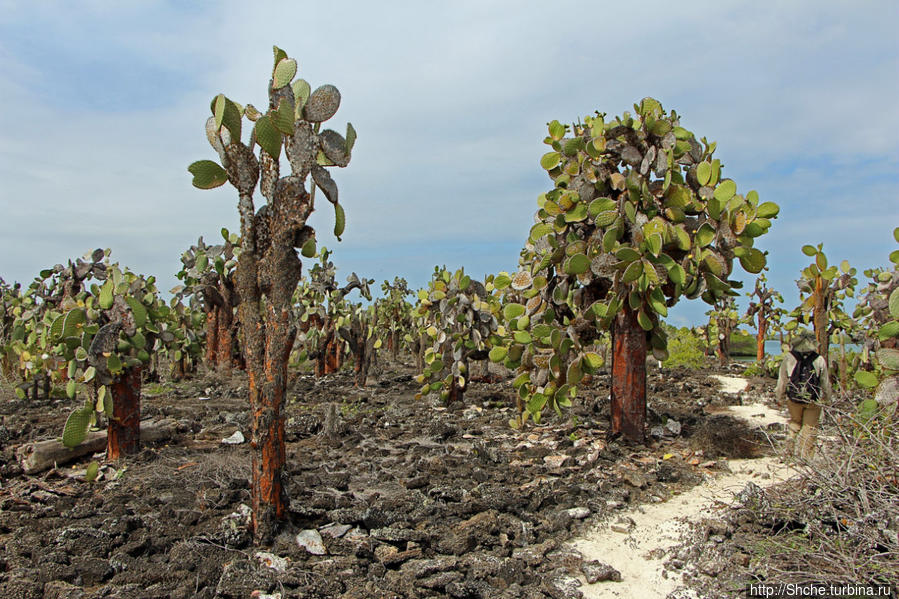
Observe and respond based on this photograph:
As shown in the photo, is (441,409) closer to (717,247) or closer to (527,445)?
(527,445)

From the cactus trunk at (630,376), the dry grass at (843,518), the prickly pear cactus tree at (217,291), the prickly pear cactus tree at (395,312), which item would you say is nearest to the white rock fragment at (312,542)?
the dry grass at (843,518)

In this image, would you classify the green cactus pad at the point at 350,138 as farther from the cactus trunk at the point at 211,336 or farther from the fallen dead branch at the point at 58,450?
the cactus trunk at the point at 211,336

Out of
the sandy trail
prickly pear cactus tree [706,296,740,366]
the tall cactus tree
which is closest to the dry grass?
the sandy trail

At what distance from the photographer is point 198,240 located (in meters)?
15.0

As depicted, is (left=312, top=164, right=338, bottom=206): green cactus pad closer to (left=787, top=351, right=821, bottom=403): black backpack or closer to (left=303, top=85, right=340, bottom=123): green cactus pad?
(left=303, top=85, right=340, bottom=123): green cactus pad

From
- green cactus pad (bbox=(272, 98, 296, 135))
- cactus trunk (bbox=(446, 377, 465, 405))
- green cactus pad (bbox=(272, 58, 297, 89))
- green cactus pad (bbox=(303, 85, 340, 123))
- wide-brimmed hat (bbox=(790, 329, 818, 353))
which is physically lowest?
cactus trunk (bbox=(446, 377, 465, 405))

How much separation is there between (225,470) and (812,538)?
4.45 meters

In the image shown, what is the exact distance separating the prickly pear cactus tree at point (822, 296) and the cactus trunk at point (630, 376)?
5.68 feet

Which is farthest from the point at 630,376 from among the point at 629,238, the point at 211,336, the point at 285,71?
the point at 211,336

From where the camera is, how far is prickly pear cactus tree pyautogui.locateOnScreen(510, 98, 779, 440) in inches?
239

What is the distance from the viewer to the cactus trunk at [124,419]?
6129 mm

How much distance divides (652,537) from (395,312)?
50.5 ft

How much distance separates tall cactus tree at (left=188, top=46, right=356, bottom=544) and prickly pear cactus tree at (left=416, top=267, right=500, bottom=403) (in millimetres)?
4967

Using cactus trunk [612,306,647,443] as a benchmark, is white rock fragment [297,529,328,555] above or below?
below
